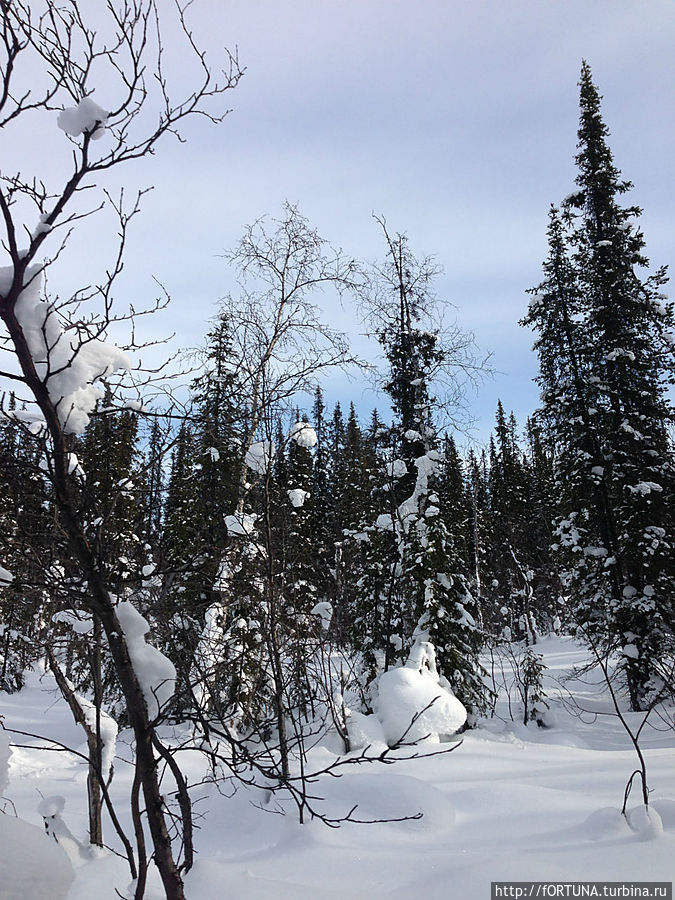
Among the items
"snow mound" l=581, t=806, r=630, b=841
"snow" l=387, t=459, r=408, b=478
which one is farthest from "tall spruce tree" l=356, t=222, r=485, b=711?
"snow mound" l=581, t=806, r=630, b=841

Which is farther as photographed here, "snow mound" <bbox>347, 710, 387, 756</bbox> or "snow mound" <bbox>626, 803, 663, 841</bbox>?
"snow mound" <bbox>347, 710, 387, 756</bbox>

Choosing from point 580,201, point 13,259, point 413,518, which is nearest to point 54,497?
point 13,259

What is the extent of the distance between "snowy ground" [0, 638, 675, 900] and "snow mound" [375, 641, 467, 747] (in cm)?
111

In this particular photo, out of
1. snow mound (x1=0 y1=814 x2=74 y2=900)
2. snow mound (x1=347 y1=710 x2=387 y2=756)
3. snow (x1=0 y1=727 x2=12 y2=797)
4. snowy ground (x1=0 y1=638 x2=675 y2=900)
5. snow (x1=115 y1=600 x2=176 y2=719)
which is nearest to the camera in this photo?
snow mound (x1=0 y1=814 x2=74 y2=900)

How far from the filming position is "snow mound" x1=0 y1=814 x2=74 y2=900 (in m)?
1.34

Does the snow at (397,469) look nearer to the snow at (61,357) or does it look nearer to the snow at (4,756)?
the snow at (61,357)

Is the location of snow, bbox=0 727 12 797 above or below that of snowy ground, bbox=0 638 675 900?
above

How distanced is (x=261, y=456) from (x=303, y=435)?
62 cm

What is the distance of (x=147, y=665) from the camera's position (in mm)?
2240

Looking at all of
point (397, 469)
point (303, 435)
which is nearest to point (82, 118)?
point (303, 435)

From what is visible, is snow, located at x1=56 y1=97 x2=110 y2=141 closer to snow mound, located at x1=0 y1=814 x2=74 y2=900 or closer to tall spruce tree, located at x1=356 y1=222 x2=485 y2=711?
snow mound, located at x1=0 y1=814 x2=74 y2=900

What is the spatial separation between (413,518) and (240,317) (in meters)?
5.91

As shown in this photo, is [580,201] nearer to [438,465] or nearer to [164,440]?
[438,465]

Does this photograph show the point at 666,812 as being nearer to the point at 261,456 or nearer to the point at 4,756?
the point at 4,756
